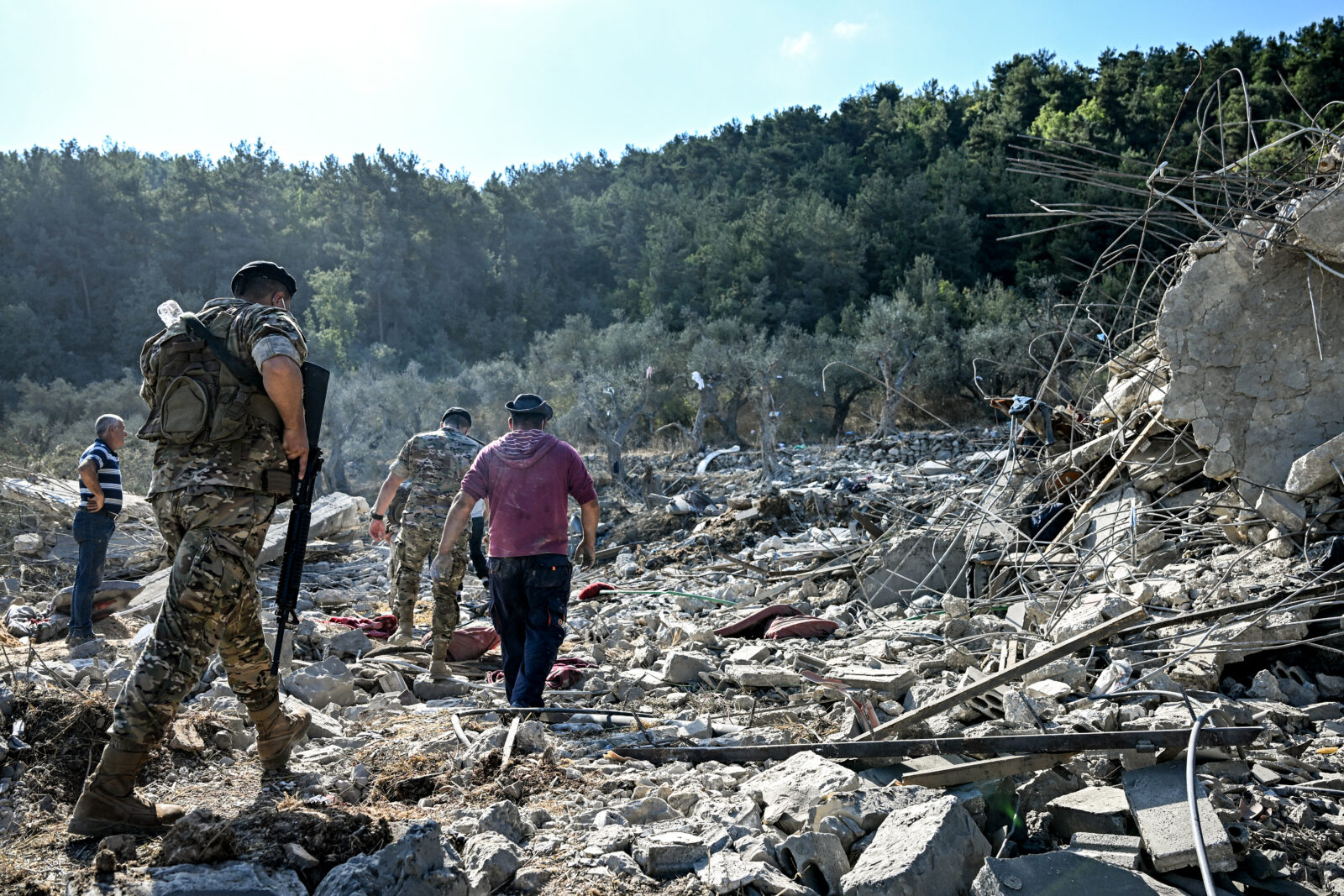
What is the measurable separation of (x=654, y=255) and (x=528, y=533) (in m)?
37.4

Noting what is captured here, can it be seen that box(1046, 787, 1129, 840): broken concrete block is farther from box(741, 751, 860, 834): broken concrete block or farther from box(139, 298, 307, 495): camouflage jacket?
box(139, 298, 307, 495): camouflage jacket

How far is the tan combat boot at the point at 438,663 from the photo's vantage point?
471 centimetres

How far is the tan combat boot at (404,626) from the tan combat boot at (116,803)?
2999 mm

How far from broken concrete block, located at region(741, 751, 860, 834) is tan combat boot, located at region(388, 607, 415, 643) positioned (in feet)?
10.9

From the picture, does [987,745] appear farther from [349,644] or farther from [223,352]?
[349,644]

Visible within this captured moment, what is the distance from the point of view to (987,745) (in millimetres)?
2693

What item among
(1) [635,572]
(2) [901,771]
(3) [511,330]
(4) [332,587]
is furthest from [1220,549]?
(3) [511,330]

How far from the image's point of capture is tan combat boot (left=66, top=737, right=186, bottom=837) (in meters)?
2.37

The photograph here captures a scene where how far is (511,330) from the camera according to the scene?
137 feet

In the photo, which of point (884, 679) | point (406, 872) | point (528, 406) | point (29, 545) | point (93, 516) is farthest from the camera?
point (29, 545)

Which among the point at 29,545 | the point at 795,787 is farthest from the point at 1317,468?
the point at 29,545

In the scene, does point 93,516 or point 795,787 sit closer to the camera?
point 795,787

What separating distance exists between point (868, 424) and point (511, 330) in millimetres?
22203

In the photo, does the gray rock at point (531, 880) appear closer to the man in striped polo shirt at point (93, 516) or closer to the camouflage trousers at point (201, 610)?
the camouflage trousers at point (201, 610)
